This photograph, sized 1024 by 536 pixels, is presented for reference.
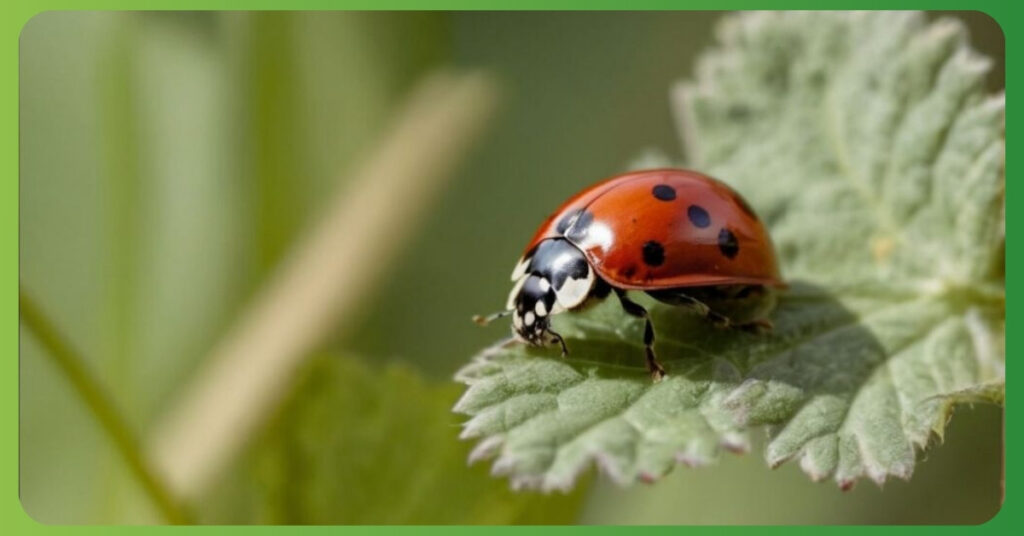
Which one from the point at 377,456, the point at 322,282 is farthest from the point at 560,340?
the point at 322,282

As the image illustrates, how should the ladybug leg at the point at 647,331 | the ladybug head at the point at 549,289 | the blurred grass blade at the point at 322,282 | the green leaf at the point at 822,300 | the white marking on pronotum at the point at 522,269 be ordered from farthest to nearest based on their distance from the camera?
the blurred grass blade at the point at 322,282 → the white marking on pronotum at the point at 522,269 → the ladybug head at the point at 549,289 → the ladybug leg at the point at 647,331 → the green leaf at the point at 822,300

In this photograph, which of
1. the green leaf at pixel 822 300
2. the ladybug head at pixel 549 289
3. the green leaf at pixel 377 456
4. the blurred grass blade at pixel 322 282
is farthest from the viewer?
the blurred grass blade at pixel 322 282

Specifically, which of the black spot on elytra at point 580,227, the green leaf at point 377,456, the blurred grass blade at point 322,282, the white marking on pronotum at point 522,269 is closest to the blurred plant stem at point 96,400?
the green leaf at point 377,456

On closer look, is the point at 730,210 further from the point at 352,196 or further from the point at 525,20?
the point at 525,20

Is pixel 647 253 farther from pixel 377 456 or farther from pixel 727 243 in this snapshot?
pixel 377 456

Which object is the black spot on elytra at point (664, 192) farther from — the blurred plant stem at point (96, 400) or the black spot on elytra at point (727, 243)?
the blurred plant stem at point (96, 400)

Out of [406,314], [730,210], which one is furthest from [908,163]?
[406,314]

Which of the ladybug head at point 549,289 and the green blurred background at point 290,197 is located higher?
the ladybug head at point 549,289
